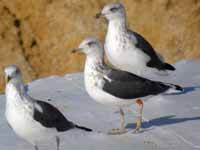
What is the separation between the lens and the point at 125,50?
12.3 meters

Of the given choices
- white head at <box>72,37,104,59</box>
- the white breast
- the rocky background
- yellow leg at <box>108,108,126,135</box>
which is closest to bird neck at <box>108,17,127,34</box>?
white head at <box>72,37,104,59</box>

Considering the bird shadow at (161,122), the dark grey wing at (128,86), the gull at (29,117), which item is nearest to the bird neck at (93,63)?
the dark grey wing at (128,86)

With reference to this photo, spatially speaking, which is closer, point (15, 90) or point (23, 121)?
point (23, 121)

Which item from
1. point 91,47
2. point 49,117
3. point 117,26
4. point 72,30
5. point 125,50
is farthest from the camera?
point 72,30

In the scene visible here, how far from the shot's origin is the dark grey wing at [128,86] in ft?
35.3

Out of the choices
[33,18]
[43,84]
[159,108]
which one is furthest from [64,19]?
[159,108]

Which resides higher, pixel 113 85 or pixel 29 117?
pixel 113 85

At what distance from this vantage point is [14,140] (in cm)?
1083

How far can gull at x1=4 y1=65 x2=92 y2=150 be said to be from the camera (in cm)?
952

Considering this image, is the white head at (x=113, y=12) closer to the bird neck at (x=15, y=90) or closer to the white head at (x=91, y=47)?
the white head at (x=91, y=47)

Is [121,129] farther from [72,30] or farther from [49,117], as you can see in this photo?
[72,30]

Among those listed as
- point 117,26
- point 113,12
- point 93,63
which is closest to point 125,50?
point 117,26

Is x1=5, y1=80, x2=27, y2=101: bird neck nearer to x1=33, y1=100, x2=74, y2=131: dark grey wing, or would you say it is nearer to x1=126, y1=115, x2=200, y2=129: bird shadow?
x1=33, y1=100, x2=74, y2=131: dark grey wing

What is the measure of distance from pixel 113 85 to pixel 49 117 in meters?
1.30
